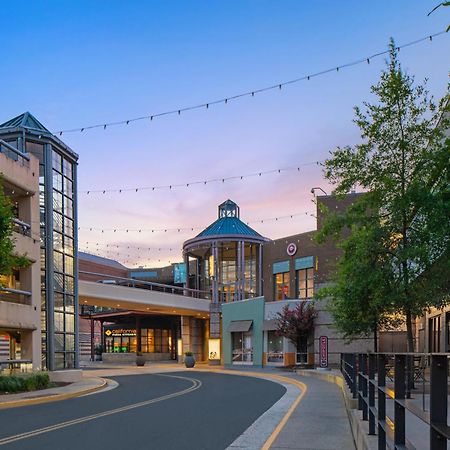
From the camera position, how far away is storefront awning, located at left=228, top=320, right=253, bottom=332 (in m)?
48.2

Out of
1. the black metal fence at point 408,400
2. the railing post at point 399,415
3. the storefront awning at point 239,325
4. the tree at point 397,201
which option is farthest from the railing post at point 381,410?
the storefront awning at point 239,325

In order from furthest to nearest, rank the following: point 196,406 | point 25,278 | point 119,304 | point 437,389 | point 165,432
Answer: point 119,304 < point 25,278 < point 196,406 < point 165,432 < point 437,389

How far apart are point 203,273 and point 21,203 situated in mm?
35762

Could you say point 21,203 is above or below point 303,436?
above

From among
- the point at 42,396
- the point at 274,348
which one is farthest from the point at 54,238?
the point at 274,348

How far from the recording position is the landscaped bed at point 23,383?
22547mm

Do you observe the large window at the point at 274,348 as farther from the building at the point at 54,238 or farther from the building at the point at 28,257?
the building at the point at 28,257

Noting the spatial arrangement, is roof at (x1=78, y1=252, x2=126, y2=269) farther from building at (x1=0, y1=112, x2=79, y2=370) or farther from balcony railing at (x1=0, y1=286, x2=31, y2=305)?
balcony railing at (x1=0, y1=286, x2=31, y2=305)

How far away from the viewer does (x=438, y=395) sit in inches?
129

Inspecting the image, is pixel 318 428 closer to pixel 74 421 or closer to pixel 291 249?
pixel 74 421

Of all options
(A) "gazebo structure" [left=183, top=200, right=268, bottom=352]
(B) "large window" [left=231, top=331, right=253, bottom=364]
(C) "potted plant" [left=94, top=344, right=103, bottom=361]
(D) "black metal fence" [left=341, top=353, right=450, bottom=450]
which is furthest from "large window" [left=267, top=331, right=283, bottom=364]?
(D) "black metal fence" [left=341, top=353, right=450, bottom=450]

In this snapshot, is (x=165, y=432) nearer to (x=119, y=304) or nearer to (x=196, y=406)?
(x=196, y=406)

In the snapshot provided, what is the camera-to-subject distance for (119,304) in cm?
4897

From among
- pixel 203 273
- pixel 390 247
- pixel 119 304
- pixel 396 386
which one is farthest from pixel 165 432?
pixel 203 273
